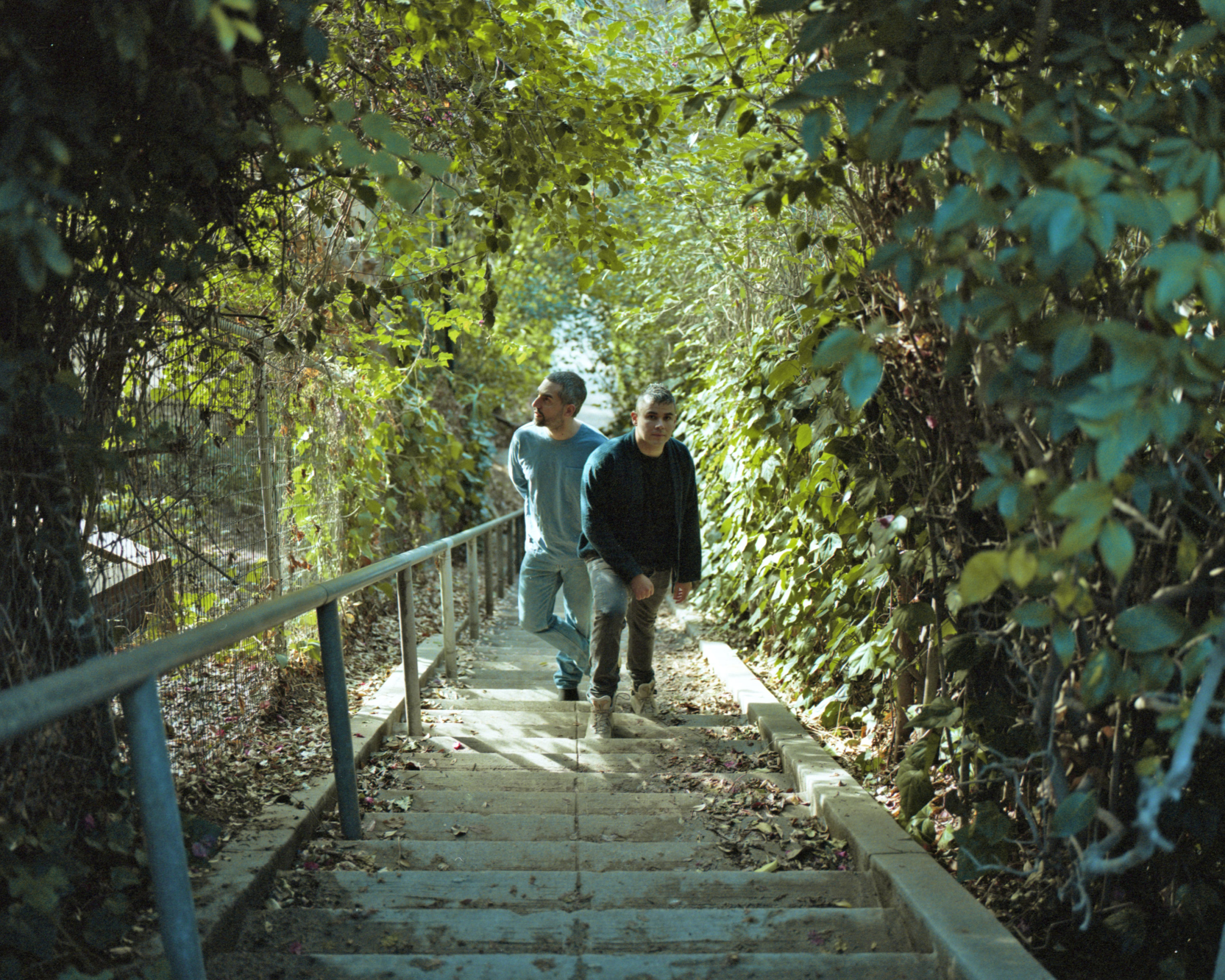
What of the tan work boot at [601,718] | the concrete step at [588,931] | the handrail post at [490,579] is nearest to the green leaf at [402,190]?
the concrete step at [588,931]

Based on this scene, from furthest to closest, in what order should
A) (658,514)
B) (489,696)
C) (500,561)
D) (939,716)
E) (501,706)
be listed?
(500,561)
(489,696)
(501,706)
(658,514)
(939,716)

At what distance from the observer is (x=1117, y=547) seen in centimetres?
126

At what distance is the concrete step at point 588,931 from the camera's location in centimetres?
232

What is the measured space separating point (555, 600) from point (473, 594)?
2.58 m

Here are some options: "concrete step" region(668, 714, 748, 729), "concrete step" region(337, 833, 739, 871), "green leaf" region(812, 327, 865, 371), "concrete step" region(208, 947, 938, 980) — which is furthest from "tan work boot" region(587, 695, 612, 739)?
"green leaf" region(812, 327, 865, 371)

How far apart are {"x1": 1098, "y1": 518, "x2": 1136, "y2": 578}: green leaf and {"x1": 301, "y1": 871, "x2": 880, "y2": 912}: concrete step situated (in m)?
1.66

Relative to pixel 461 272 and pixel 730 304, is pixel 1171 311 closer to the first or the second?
pixel 461 272

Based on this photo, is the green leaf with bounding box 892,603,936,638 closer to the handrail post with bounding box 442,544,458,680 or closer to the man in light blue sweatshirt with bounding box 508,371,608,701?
the man in light blue sweatshirt with bounding box 508,371,608,701

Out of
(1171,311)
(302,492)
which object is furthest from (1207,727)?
(302,492)

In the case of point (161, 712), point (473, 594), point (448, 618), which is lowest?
point (473, 594)

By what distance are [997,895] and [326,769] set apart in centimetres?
228

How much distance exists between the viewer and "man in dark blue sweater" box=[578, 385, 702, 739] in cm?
438

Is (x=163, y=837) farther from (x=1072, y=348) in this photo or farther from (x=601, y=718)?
(x=601, y=718)

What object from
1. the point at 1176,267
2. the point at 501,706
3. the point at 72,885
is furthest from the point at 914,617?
the point at 501,706
